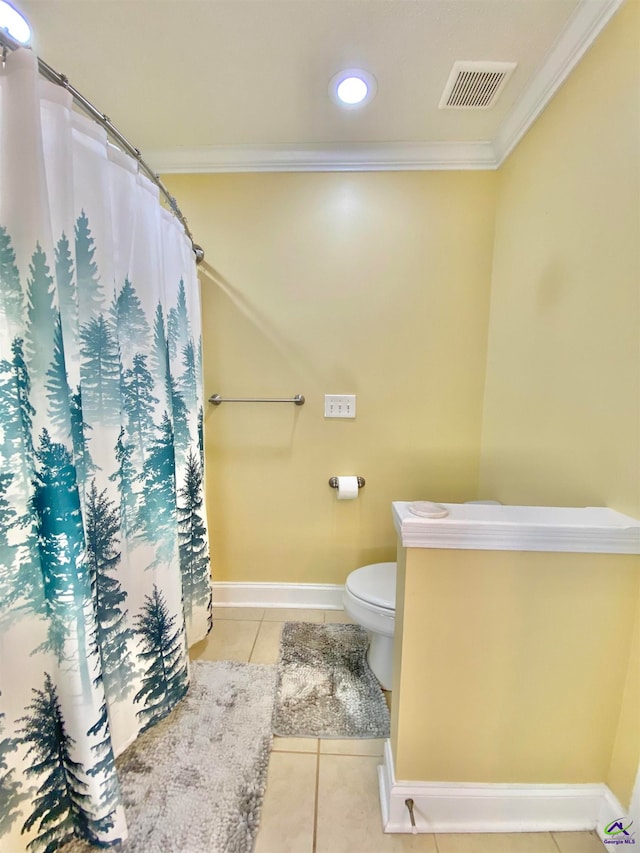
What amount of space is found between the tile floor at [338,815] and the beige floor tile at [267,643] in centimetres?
36

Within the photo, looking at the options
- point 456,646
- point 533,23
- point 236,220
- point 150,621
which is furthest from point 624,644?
point 236,220

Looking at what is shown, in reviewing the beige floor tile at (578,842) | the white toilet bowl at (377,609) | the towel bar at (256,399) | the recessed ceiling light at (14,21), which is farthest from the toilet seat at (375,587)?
the recessed ceiling light at (14,21)

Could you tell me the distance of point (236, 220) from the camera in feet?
5.39

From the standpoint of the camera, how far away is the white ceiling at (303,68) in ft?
3.34

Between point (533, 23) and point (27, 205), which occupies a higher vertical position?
point (533, 23)

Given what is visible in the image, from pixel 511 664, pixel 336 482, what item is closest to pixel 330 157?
pixel 336 482

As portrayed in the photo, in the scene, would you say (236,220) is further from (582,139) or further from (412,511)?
(412,511)

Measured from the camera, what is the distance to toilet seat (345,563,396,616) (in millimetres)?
1292

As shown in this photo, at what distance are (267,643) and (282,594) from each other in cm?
28

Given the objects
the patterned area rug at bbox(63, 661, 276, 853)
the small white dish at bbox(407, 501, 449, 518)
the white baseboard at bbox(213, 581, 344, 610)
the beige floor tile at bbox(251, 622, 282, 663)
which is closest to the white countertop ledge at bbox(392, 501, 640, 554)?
the small white dish at bbox(407, 501, 449, 518)

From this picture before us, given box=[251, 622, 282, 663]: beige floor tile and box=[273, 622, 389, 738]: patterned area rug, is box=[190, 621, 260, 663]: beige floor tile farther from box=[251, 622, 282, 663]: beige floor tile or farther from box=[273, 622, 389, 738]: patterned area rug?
box=[273, 622, 389, 738]: patterned area rug

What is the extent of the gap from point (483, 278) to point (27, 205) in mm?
1653

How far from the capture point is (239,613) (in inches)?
71.8

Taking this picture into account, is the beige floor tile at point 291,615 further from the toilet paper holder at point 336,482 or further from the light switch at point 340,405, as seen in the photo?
the light switch at point 340,405
